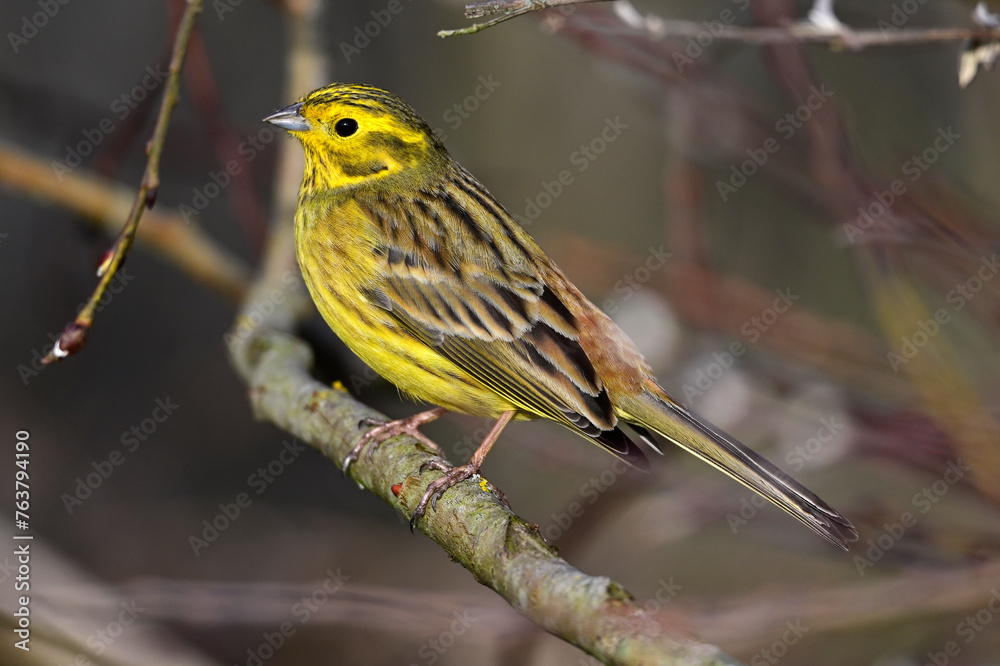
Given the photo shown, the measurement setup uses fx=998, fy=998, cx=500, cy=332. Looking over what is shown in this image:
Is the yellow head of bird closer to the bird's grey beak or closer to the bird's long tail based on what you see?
Result: the bird's grey beak

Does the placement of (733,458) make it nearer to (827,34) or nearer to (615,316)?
(827,34)

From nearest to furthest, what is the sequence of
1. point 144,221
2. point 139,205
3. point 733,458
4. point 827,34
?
point 139,205 → point 827,34 → point 733,458 → point 144,221

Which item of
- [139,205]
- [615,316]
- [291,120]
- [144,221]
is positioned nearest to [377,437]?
[139,205]

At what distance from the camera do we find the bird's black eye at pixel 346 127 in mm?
4578

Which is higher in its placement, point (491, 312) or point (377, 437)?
point (491, 312)

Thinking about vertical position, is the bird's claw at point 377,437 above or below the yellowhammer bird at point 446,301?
below

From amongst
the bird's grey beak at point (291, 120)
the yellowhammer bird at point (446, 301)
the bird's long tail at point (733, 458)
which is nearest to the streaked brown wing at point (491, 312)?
the yellowhammer bird at point (446, 301)

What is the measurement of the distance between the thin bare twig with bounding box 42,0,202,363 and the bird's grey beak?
1268mm

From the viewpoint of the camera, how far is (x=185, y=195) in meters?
8.52

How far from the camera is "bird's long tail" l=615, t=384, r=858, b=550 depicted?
3654 mm

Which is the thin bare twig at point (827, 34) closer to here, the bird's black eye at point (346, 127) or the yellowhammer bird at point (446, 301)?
the yellowhammer bird at point (446, 301)

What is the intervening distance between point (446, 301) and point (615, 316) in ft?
6.06

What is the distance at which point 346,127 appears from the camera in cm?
459

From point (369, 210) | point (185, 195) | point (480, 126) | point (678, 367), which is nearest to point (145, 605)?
point (369, 210)
